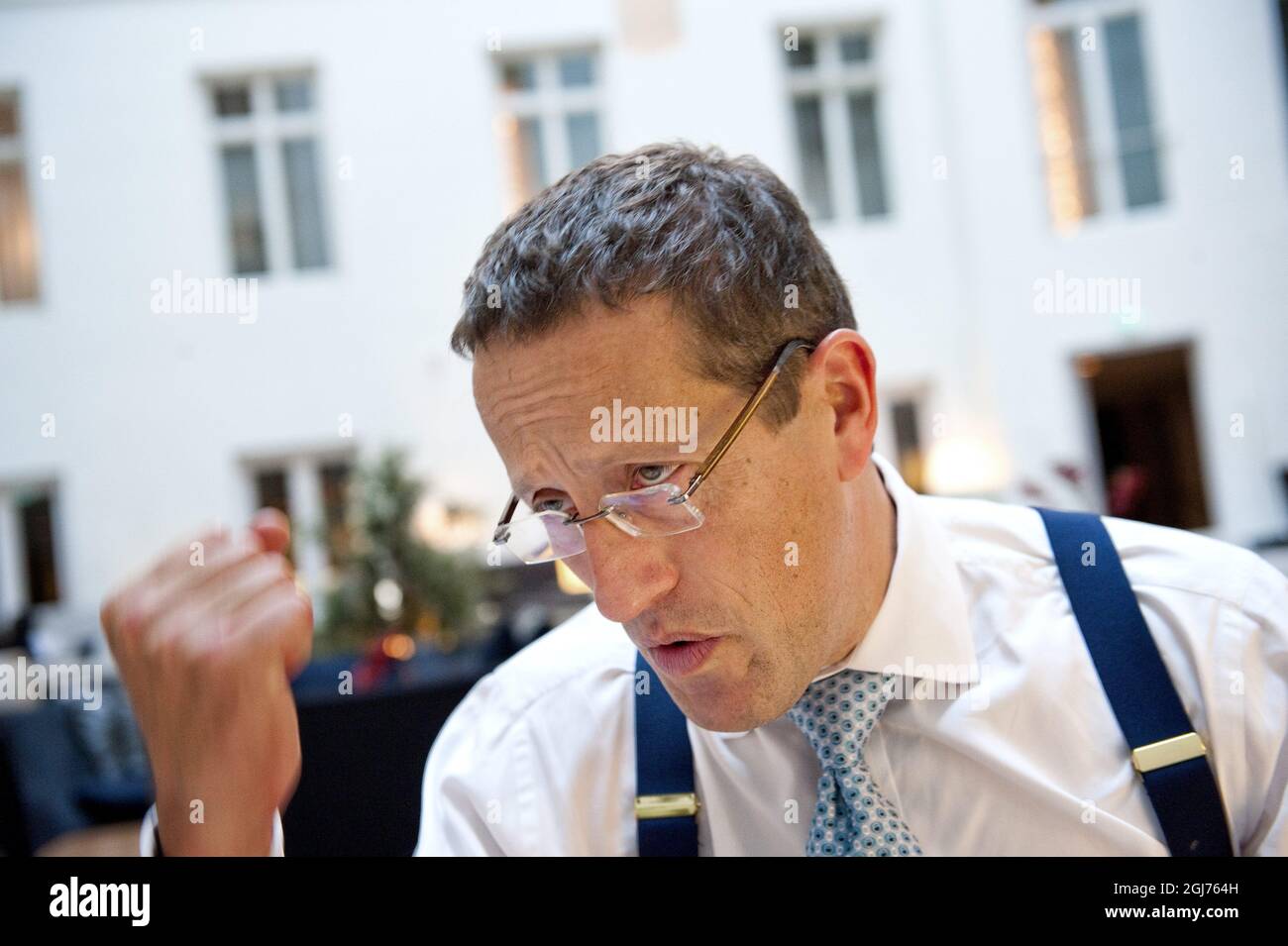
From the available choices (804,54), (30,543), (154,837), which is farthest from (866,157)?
(154,837)

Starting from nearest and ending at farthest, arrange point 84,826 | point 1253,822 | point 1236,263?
point 1253,822 < point 84,826 < point 1236,263

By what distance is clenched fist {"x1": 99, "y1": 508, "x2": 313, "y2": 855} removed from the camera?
0.55 m

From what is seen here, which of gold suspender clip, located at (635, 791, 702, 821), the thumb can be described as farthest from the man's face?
the thumb

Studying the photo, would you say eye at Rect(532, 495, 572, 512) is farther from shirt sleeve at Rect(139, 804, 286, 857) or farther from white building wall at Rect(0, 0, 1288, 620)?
white building wall at Rect(0, 0, 1288, 620)

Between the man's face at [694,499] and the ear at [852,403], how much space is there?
35 millimetres

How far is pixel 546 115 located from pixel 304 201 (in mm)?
1747

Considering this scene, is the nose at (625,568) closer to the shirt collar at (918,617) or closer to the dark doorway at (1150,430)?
the shirt collar at (918,617)

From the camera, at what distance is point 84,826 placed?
358 centimetres

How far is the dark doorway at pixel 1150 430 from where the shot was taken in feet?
22.7

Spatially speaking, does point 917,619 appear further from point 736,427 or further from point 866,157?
point 866,157
